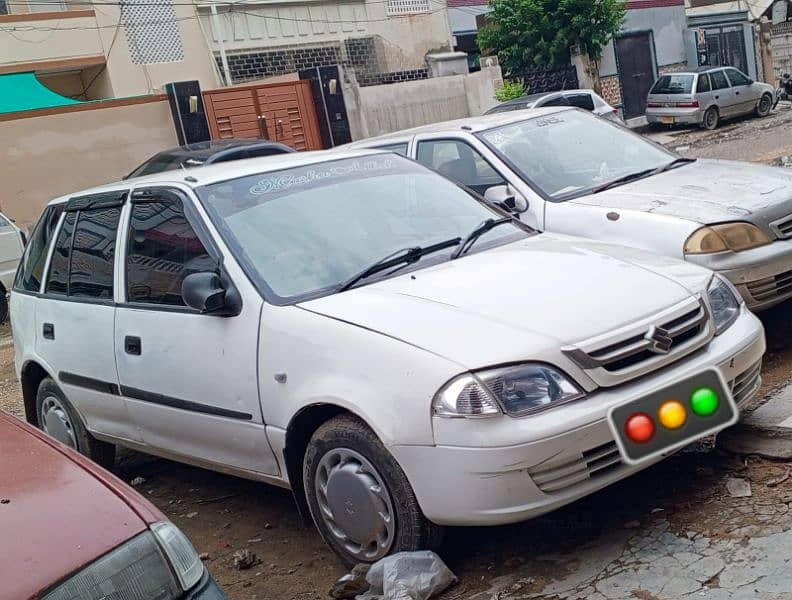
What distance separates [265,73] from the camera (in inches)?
947

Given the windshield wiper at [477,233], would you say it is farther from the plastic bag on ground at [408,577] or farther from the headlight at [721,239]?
the plastic bag on ground at [408,577]

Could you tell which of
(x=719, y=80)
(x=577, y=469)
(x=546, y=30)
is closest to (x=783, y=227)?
(x=577, y=469)

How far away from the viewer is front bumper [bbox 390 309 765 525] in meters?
3.33

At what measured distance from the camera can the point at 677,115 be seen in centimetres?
2536

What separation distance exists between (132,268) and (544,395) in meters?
2.36

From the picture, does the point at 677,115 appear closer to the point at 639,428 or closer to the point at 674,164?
the point at 674,164

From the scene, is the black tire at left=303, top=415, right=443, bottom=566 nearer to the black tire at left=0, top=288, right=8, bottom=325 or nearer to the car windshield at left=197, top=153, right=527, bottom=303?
the car windshield at left=197, top=153, right=527, bottom=303

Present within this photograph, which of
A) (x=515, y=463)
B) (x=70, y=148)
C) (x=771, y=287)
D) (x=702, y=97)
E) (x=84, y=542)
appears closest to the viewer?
(x=84, y=542)

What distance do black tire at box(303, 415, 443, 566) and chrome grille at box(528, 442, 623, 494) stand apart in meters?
0.46

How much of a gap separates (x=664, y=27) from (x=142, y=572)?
3370 cm

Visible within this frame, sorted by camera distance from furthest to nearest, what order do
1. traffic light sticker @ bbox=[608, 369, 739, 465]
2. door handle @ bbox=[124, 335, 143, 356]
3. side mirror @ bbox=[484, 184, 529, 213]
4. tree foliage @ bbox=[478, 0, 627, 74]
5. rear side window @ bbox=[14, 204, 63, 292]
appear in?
tree foliage @ bbox=[478, 0, 627, 74]
side mirror @ bbox=[484, 184, 529, 213]
rear side window @ bbox=[14, 204, 63, 292]
door handle @ bbox=[124, 335, 143, 356]
traffic light sticker @ bbox=[608, 369, 739, 465]

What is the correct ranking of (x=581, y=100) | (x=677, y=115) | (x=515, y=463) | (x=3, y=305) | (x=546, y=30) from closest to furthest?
1. (x=515, y=463)
2. (x=3, y=305)
3. (x=581, y=100)
4. (x=677, y=115)
5. (x=546, y=30)

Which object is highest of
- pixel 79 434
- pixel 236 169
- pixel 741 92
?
pixel 236 169

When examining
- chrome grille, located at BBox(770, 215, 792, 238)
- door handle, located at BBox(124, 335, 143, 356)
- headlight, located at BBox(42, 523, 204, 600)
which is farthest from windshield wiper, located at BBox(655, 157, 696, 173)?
headlight, located at BBox(42, 523, 204, 600)
